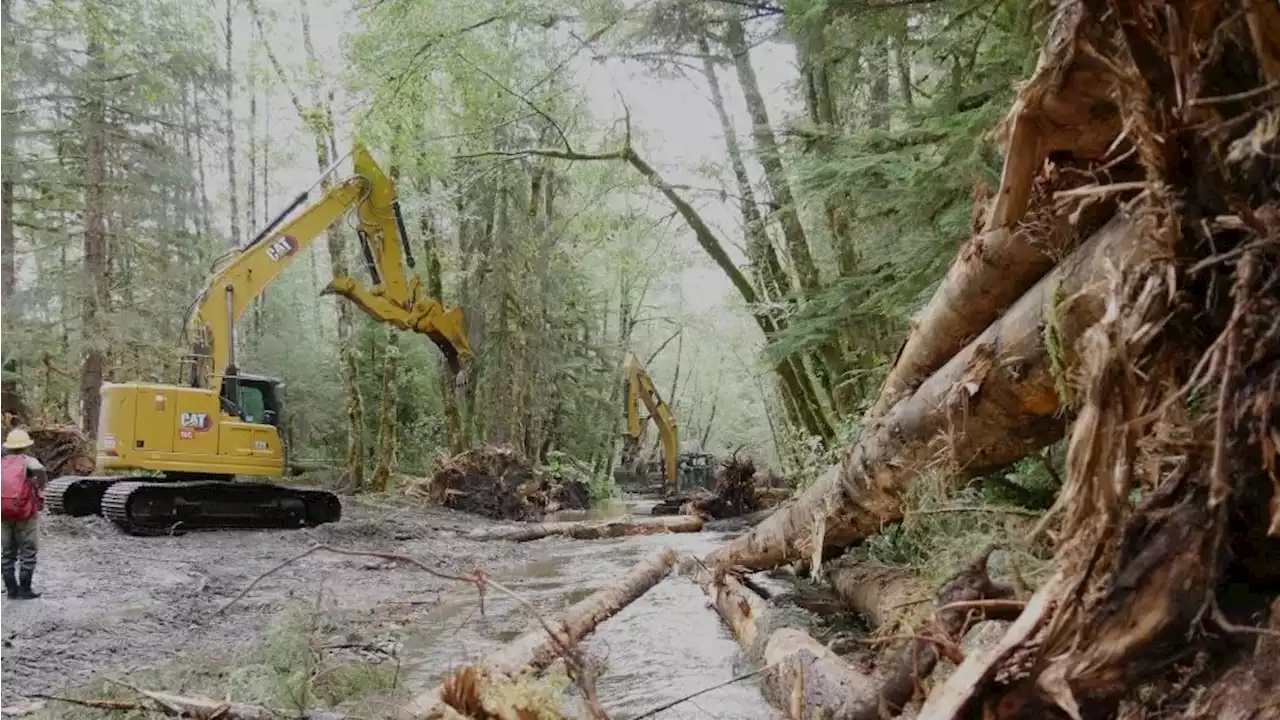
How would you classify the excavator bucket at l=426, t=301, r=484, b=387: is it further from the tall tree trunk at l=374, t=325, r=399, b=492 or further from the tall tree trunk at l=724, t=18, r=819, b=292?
the tall tree trunk at l=724, t=18, r=819, b=292

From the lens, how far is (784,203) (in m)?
11.8

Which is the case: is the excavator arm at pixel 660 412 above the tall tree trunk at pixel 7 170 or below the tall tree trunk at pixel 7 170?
below

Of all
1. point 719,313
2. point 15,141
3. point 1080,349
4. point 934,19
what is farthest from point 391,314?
point 719,313

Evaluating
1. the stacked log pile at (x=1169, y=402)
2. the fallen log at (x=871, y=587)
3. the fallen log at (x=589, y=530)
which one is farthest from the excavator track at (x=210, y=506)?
the stacked log pile at (x=1169, y=402)

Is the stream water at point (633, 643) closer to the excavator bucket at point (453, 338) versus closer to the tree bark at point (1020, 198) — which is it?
the tree bark at point (1020, 198)

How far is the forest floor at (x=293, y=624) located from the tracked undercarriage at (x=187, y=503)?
1.25 feet

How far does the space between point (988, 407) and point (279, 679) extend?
147 inches

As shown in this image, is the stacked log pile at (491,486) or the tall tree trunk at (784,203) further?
the stacked log pile at (491,486)

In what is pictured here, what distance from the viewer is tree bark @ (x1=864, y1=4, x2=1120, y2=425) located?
2.39m

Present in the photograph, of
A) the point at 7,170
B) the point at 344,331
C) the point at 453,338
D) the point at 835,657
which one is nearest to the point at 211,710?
the point at 835,657

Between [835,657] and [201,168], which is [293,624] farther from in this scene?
[201,168]

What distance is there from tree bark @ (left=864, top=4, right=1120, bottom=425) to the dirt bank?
134 inches

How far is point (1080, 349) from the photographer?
247 cm

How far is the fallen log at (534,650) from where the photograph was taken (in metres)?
3.17
